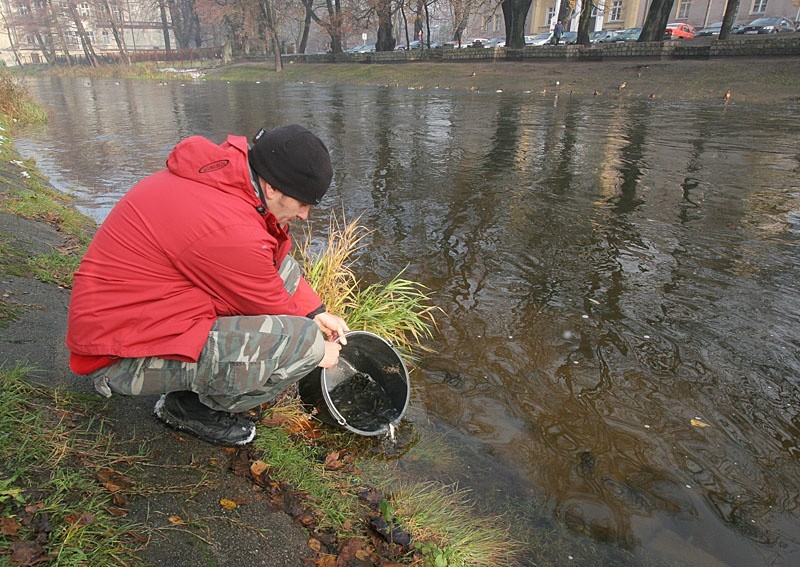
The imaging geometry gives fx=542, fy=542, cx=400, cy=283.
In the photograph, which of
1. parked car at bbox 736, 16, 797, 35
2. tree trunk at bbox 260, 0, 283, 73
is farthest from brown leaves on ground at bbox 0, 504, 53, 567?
parked car at bbox 736, 16, 797, 35

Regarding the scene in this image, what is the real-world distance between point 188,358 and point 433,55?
122 ft

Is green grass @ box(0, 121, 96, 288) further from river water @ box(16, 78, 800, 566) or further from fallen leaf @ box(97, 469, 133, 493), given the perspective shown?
fallen leaf @ box(97, 469, 133, 493)

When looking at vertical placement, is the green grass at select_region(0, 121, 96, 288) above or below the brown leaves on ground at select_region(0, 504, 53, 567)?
below

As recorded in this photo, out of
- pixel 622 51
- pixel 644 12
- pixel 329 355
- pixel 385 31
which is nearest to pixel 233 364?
pixel 329 355

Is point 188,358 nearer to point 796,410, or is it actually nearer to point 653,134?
point 796,410

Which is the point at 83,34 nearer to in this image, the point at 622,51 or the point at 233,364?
the point at 622,51

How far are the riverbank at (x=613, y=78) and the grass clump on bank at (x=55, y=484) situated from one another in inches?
846

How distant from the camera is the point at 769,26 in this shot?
123 feet

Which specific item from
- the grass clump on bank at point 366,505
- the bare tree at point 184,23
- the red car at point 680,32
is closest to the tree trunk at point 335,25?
the red car at point 680,32

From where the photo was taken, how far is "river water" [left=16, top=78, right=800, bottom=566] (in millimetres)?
2789

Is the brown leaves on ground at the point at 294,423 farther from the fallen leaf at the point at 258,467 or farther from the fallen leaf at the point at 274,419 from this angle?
the fallen leaf at the point at 258,467

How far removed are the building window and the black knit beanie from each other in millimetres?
56093

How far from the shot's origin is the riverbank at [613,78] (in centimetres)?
1947

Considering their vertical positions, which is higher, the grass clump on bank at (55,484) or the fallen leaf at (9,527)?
the fallen leaf at (9,527)
